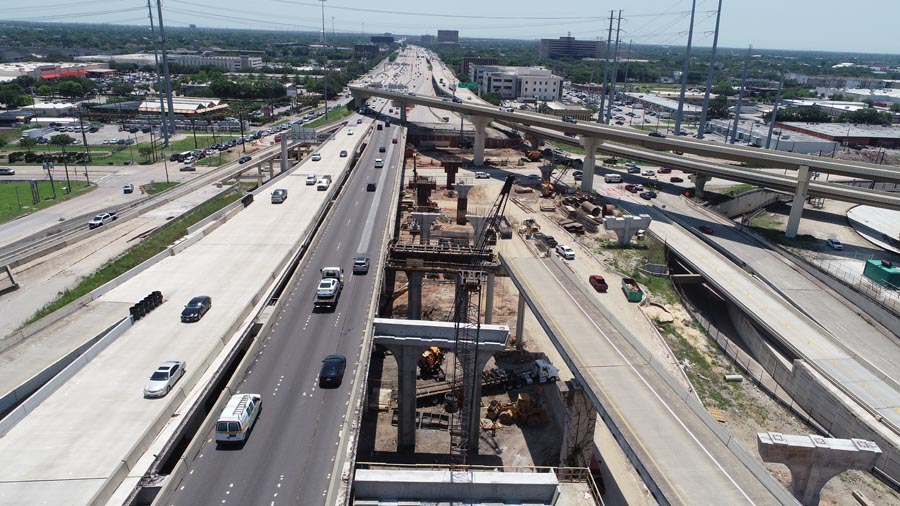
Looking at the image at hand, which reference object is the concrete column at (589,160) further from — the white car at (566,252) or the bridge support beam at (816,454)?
the bridge support beam at (816,454)

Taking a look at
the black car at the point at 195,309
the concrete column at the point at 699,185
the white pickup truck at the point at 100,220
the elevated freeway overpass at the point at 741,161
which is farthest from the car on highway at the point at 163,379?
the concrete column at the point at 699,185

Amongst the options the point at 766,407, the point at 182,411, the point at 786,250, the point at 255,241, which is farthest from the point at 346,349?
the point at 786,250

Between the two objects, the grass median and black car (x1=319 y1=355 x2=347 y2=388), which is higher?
black car (x1=319 y1=355 x2=347 y2=388)

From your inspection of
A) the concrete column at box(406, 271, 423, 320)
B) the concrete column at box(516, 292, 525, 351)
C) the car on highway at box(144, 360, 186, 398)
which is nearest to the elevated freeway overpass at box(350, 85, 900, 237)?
Answer: the concrete column at box(516, 292, 525, 351)

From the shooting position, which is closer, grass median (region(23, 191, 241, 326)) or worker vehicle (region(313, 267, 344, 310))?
worker vehicle (region(313, 267, 344, 310))

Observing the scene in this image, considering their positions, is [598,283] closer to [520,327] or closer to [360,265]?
[520,327]

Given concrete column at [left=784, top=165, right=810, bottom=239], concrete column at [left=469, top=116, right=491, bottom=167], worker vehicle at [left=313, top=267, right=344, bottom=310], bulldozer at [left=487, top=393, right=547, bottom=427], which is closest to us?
worker vehicle at [left=313, top=267, right=344, bottom=310]

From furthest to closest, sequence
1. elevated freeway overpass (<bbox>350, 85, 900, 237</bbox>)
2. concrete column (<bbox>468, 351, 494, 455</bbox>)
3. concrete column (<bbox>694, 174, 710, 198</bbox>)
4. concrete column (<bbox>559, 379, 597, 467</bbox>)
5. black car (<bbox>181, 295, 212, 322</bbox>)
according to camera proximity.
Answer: concrete column (<bbox>694, 174, 710, 198</bbox>), elevated freeway overpass (<bbox>350, 85, 900, 237</bbox>), black car (<bbox>181, 295, 212, 322</bbox>), concrete column (<bbox>468, 351, 494, 455</bbox>), concrete column (<bbox>559, 379, 597, 467</bbox>)

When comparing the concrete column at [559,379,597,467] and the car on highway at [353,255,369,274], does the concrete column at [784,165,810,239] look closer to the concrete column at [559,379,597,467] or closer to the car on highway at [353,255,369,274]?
the concrete column at [559,379,597,467]
